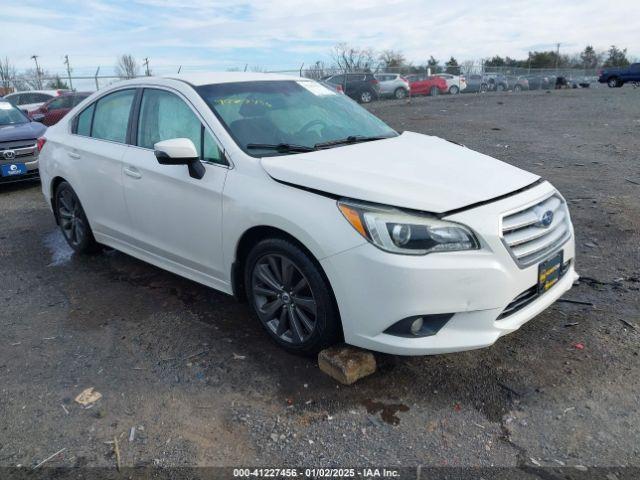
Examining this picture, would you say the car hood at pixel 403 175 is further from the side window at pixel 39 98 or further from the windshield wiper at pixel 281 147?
the side window at pixel 39 98

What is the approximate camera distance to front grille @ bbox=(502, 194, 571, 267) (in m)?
2.88

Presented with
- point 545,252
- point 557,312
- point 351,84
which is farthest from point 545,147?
point 351,84

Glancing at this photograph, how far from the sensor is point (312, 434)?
2.76 metres

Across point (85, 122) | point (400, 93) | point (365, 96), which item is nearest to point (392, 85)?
point (400, 93)

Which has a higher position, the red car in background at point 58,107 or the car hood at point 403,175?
the car hood at point 403,175

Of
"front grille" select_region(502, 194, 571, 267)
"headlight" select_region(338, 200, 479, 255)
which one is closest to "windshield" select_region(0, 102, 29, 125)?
"headlight" select_region(338, 200, 479, 255)

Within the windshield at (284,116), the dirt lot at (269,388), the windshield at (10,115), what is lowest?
the dirt lot at (269,388)

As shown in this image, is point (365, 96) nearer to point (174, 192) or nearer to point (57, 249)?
point (57, 249)

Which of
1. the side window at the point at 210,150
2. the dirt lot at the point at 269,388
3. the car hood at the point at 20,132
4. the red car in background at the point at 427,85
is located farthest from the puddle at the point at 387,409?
the red car in background at the point at 427,85

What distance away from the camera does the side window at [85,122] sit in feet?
16.4

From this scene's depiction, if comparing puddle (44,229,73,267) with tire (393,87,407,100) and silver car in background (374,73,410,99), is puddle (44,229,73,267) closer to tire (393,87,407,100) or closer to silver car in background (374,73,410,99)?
silver car in background (374,73,410,99)

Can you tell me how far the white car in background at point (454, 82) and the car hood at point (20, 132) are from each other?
2662cm

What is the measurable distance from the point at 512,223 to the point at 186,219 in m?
2.18

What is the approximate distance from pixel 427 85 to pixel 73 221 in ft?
94.4
